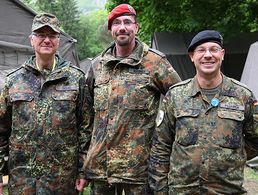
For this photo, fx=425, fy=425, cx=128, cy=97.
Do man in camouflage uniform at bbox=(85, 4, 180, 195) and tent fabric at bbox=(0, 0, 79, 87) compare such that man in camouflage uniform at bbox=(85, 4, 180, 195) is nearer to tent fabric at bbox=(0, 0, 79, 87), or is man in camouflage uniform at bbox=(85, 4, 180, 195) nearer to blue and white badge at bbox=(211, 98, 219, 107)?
blue and white badge at bbox=(211, 98, 219, 107)

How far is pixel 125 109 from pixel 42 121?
0.67 metres

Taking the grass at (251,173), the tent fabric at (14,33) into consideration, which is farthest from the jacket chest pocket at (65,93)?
the grass at (251,173)

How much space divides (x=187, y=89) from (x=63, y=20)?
3907cm

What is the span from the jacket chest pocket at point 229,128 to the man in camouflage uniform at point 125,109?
670mm

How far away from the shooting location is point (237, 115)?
2.82 meters

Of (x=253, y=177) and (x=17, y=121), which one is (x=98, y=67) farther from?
(x=253, y=177)

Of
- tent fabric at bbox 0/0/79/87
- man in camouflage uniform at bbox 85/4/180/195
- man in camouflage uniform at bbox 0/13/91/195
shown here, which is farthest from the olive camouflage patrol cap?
tent fabric at bbox 0/0/79/87

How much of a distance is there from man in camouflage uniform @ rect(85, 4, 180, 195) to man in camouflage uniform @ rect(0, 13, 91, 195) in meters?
0.20

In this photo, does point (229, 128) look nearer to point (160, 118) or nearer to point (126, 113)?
point (160, 118)

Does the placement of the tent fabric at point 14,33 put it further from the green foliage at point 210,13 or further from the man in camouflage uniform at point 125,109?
the green foliage at point 210,13

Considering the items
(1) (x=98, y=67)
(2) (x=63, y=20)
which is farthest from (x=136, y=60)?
(2) (x=63, y=20)

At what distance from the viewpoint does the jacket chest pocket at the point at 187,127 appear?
2.82 m

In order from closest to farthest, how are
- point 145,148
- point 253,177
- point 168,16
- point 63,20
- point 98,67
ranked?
point 145,148, point 98,67, point 253,177, point 168,16, point 63,20

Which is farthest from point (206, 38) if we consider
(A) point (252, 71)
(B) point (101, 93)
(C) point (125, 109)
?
(A) point (252, 71)
